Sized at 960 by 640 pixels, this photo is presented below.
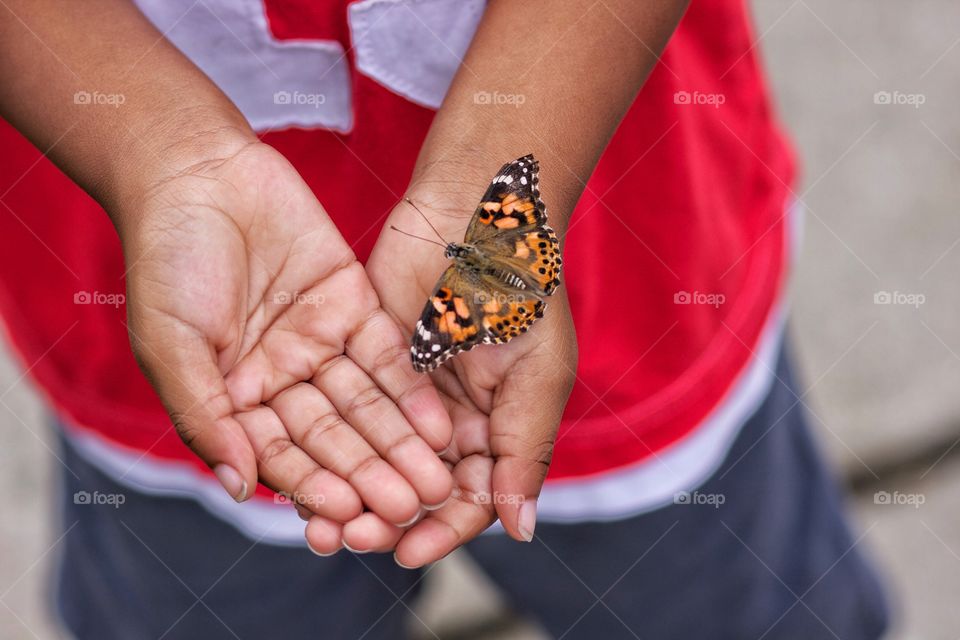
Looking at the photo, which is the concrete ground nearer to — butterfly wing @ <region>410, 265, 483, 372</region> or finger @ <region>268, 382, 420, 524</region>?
finger @ <region>268, 382, 420, 524</region>

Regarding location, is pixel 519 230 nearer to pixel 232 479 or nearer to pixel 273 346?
pixel 273 346

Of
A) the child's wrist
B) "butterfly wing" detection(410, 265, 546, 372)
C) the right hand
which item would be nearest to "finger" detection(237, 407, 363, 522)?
the right hand

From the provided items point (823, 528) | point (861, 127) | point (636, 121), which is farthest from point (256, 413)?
point (861, 127)

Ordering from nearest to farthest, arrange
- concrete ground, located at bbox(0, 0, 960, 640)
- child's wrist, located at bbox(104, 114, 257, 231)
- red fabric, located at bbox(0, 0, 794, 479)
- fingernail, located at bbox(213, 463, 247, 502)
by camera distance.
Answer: fingernail, located at bbox(213, 463, 247, 502) < child's wrist, located at bbox(104, 114, 257, 231) < red fabric, located at bbox(0, 0, 794, 479) < concrete ground, located at bbox(0, 0, 960, 640)

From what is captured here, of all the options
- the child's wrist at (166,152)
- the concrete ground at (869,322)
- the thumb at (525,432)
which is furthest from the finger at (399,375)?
the concrete ground at (869,322)

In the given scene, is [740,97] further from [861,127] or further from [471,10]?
[861,127]

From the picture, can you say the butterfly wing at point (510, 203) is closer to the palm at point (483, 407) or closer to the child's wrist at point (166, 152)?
the palm at point (483, 407)
